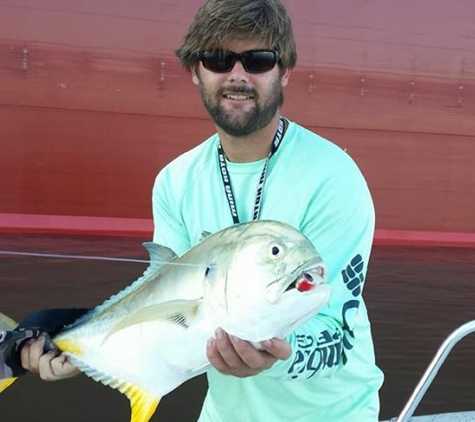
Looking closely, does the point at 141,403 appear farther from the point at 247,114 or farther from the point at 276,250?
the point at 247,114

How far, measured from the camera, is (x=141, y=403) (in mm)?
1529

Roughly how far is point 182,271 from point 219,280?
0.16 meters

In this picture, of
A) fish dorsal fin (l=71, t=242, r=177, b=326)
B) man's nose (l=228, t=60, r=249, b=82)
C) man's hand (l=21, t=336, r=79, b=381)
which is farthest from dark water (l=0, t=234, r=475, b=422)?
man's nose (l=228, t=60, r=249, b=82)

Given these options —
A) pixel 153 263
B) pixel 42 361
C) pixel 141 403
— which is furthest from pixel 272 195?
pixel 42 361

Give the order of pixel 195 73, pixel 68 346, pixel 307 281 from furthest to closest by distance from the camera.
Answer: pixel 195 73
pixel 68 346
pixel 307 281

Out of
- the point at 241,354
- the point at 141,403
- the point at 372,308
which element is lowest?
the point at 372,308

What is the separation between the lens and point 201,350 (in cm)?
134

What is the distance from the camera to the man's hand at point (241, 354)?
1.26 m

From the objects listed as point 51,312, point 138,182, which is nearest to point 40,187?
point 138,182

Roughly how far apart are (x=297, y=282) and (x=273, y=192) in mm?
520

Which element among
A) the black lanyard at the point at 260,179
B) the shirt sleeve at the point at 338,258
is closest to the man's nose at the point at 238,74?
the black lanyard at the point at 260,179

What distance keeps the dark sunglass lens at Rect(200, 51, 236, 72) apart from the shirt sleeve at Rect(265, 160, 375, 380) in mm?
A: 409

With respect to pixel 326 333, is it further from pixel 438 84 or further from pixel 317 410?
pixel 438 84

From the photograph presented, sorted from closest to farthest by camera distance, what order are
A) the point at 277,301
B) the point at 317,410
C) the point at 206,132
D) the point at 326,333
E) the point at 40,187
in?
the point at 277,301
the point at 326,333
the point at 317,410
the point at 40,187
the point at 206,132
